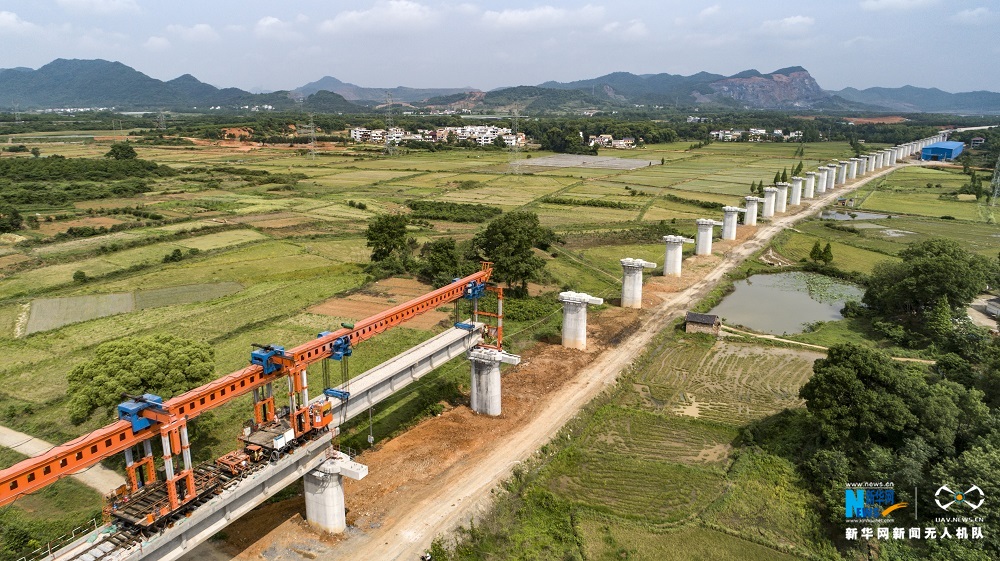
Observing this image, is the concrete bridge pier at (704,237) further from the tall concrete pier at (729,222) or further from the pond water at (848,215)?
the pond water at (848,215)

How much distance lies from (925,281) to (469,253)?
27171 millimetres

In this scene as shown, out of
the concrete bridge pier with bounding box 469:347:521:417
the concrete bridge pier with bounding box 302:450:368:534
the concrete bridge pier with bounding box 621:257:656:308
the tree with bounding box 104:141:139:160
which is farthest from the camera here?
the tree with bounding box 104:141:139:160

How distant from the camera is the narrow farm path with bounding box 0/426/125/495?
1944 cm

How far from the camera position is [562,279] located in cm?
4241

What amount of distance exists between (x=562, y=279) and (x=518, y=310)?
805cm

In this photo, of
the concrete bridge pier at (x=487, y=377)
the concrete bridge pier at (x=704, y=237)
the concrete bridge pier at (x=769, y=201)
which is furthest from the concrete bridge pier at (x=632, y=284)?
the concrete bridge pier at (x=769, y=201)

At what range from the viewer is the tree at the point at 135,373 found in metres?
19.3

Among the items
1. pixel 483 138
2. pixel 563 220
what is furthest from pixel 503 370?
pixel 483 138

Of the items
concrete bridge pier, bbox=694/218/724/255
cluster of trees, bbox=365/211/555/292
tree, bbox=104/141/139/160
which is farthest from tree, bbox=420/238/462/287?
tree, bbox=104/141/139/160

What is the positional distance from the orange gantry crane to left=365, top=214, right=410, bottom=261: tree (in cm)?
2466

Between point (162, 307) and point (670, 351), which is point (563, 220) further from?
point (162, 307)

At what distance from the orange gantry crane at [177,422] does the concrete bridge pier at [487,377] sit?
4883 mm

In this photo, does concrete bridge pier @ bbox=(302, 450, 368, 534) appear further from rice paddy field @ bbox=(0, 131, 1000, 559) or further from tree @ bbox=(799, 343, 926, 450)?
tree @ bbox=(799, 343, 926, 450)

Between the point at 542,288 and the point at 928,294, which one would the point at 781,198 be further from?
the point at 542,288
